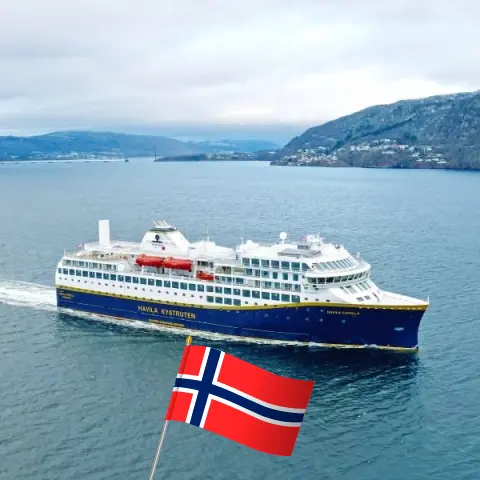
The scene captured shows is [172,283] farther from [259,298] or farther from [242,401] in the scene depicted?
[242,401]

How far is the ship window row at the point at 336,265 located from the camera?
5366 centimetres

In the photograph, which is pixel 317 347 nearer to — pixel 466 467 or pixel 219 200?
pixel 466 467

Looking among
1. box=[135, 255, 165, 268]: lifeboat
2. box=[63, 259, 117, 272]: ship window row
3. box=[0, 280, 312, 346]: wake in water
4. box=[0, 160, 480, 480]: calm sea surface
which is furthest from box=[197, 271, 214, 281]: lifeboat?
box=[63, 259, 117, 272]: ship window row

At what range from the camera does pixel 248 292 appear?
55.8 metres

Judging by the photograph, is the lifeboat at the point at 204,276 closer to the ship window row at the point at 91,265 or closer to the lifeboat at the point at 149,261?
the lifeboat at the point at 149,261

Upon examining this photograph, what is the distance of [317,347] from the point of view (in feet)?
173

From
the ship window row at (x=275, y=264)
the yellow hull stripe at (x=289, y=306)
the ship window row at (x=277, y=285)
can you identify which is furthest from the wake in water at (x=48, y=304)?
the ship window row at (x=275, y=264)

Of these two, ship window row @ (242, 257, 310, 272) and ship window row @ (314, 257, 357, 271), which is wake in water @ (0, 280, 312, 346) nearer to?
ship window row @ (242, 257, 310, 272)

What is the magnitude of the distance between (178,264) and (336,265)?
637 inches

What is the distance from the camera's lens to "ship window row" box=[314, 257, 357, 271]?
53656mm

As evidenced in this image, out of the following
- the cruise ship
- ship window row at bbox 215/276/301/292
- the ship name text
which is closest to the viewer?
the cruise ship

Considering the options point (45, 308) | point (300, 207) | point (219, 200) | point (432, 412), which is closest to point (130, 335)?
point (45, 308)

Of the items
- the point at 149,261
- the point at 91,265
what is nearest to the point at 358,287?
the point at 149,261

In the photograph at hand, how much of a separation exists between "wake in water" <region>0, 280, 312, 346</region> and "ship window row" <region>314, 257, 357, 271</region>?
7190 millimetres
